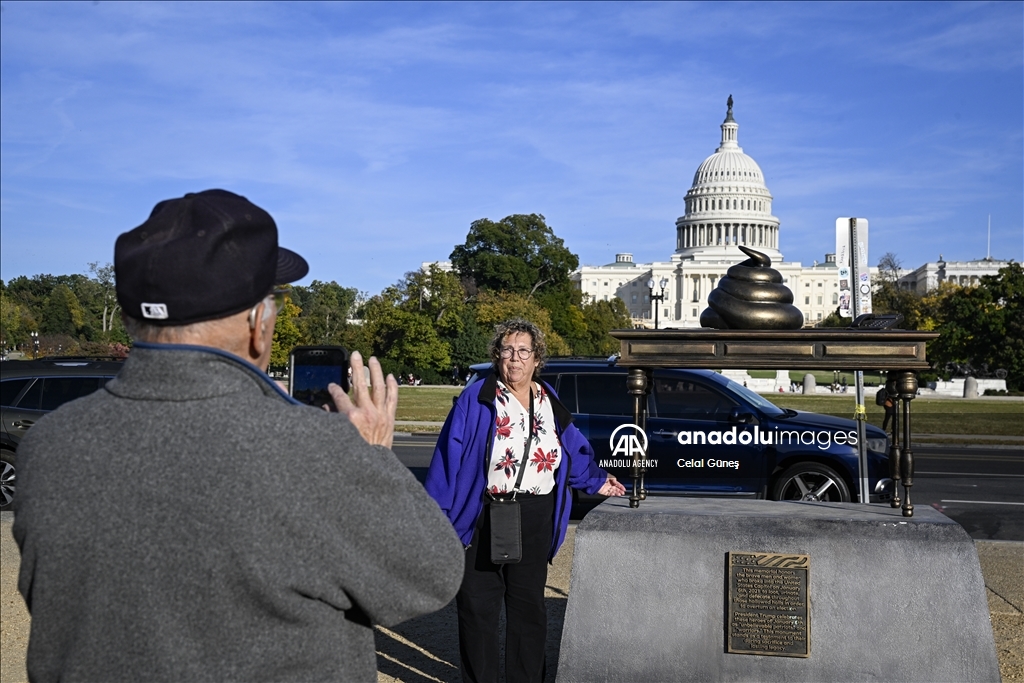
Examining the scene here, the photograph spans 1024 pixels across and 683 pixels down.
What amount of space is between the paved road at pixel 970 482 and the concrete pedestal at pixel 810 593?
11.9ft

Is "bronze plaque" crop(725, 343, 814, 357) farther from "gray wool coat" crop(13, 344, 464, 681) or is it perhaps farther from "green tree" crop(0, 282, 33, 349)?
"green tree" crop(0, 282, 33, 349)

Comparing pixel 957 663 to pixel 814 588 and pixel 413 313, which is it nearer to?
pixel 814 588

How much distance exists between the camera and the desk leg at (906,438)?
211 inches

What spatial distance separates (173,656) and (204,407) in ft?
1.36

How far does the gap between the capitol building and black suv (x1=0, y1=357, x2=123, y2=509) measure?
115610 mm

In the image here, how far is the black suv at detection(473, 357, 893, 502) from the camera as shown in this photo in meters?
10.7

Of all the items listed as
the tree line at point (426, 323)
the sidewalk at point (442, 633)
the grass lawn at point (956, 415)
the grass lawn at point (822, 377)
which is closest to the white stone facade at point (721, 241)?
the grass lawn at point (822, 377)

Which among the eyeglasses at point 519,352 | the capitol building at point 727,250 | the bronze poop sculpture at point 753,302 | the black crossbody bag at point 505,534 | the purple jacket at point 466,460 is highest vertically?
the capitol building at point 727,250

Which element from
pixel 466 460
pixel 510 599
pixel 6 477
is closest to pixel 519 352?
pixel 466 460

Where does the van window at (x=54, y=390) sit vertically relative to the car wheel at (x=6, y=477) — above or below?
above

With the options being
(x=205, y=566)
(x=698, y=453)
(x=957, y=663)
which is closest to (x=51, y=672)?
(x=205, y=566)

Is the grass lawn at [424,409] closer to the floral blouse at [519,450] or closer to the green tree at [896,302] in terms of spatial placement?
the floral blouse at [519,450]

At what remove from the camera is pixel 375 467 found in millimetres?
1800

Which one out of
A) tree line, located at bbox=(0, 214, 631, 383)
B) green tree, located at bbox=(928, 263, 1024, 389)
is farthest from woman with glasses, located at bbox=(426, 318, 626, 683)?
green tree, located at bbox=(928, 263, 1024, 389)
